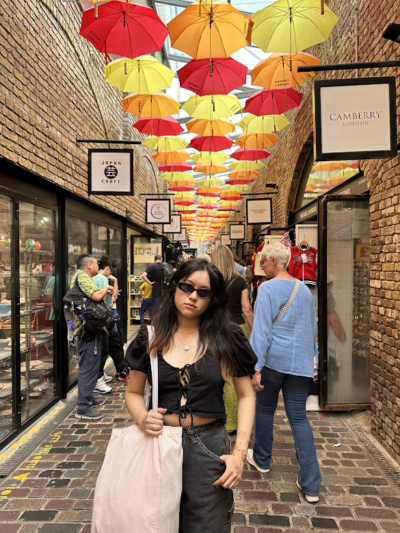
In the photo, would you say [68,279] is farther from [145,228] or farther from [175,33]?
[145,228]

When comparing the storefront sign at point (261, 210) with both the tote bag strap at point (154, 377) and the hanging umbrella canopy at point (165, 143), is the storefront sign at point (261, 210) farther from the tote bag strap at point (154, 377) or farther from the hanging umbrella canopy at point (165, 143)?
the tote bag strap at point (154, 377)

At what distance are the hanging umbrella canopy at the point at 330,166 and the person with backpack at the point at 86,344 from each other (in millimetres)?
3899

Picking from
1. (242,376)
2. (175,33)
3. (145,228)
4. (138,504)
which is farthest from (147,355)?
(145,228)

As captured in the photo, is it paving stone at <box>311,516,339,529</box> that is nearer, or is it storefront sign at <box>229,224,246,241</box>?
paving stone at <box>311,516,339,529</box>

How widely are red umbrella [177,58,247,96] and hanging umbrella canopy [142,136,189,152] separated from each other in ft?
9.51

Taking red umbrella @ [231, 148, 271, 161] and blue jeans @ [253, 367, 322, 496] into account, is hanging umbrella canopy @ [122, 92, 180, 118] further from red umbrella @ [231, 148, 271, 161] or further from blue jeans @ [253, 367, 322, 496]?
blue jeans @ [253, 367, 322, 496]

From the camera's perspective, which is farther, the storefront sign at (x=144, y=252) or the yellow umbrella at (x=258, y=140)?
the storefront sign at (x=144, y=252)

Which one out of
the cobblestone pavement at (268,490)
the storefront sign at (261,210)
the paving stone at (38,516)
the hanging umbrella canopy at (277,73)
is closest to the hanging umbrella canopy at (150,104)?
the hanging umbrella canopy at (277,73)

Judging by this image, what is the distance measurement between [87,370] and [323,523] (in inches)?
119

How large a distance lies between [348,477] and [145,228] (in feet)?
31.8

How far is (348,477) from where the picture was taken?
332cm

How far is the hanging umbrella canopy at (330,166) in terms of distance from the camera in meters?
5.90

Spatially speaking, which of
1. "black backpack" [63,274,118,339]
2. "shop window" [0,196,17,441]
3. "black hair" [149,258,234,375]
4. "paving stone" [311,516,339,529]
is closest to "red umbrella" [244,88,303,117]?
"black backpack" [63,274,118,339]

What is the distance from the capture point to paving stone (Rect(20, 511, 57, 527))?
2.75 metres
